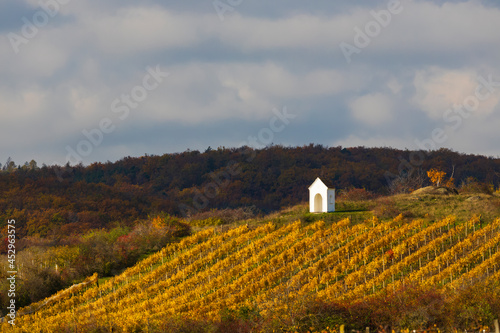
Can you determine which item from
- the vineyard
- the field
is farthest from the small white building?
the vineyard

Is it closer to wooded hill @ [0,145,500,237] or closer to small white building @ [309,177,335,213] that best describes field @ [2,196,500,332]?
small white building @ [309,177,335,213]

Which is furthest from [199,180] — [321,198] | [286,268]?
[286,268]

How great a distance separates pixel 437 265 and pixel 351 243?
19.2ft

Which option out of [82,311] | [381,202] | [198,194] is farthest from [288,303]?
[198,194]

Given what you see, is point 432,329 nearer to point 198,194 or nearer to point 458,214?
point 458,214

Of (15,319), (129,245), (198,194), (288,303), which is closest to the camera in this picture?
(288,303)

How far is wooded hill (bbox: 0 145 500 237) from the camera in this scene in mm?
66812

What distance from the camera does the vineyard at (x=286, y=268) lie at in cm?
3005

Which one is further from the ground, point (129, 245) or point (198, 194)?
point (198, 194)

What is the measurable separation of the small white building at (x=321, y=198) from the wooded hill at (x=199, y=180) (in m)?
24.0

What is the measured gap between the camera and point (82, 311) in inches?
1289

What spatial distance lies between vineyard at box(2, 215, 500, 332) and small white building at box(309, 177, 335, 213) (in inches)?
146

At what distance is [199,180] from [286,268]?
5983 cm

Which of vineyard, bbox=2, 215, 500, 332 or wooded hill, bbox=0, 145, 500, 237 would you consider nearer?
vineyard, bbox=2, 215, 500, 332
